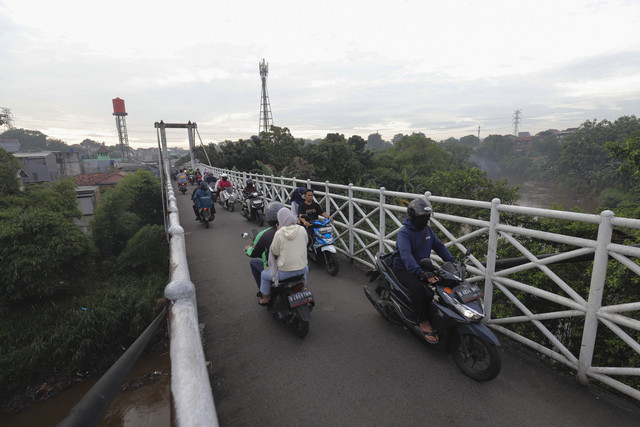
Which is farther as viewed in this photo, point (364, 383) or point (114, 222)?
point (114, 222)

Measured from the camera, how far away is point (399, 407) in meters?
2.69

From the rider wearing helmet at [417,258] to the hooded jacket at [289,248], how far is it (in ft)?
3.59

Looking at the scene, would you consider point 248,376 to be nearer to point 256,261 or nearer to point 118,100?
point 256,261

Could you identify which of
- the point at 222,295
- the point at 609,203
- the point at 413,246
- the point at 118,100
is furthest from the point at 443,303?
the point at 118,100

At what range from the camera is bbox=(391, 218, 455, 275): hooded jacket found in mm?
3250

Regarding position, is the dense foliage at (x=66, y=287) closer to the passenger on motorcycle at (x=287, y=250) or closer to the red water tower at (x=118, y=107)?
the passenger on motorcycle at (x=287, y=250)

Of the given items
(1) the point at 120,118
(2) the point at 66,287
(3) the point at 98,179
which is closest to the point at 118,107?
(1) the point at 120,118

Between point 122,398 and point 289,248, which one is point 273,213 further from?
point 122,398

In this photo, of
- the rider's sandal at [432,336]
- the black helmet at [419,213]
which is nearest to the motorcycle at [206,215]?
the black helmet at [419,213]

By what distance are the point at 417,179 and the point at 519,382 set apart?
31.3 meters

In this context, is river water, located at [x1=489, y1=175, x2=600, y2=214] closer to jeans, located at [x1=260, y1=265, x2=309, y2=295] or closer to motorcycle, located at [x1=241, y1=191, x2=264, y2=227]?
motorcycle, located at [x1=241, y1=191, x2=264, y2=227]

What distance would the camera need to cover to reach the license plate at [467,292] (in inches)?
116

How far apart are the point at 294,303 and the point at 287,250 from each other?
584 millimetres

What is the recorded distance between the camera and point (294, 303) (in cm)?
368
